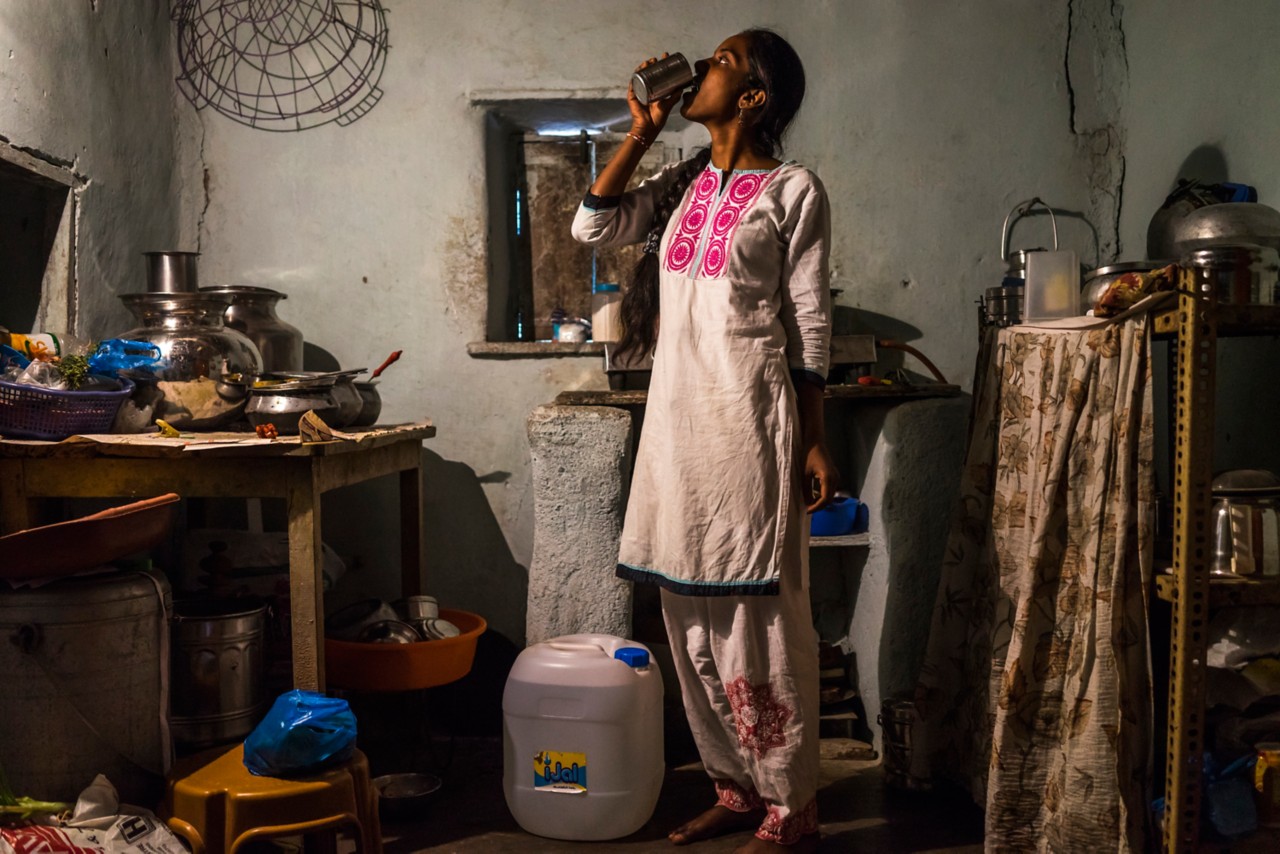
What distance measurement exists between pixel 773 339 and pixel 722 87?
554 mm

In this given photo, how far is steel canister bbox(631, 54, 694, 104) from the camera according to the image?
7.18 ft

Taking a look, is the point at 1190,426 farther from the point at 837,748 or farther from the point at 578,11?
the point at 578,11

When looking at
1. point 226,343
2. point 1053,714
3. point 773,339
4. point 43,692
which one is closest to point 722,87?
point 773,339

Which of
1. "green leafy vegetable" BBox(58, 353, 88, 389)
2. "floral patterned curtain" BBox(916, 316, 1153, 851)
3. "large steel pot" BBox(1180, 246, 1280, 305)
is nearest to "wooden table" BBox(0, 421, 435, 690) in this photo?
"green leafy vegetable" BBox(58, 353, 88, 389)

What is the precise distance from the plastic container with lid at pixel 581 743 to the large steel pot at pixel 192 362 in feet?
3.15

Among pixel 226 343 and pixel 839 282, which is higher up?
pixel 839 282

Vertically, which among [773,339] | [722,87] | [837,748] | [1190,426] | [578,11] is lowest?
[837,748]

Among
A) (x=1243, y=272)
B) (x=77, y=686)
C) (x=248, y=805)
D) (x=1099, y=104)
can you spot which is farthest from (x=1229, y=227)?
(x=77, y=686)

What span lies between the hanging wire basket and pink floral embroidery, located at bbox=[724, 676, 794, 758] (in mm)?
2246

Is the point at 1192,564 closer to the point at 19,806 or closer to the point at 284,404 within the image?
the point at 284,404

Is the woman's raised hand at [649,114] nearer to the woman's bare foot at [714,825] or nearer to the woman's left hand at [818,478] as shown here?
the woman's left hand at [818,478]

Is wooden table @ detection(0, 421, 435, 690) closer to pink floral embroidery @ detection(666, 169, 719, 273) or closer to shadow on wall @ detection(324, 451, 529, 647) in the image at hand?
pink floral embroidery @ detection(666, 169, 719, 273)

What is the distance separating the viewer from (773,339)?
2139 millimetres

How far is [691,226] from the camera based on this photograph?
222 cm
